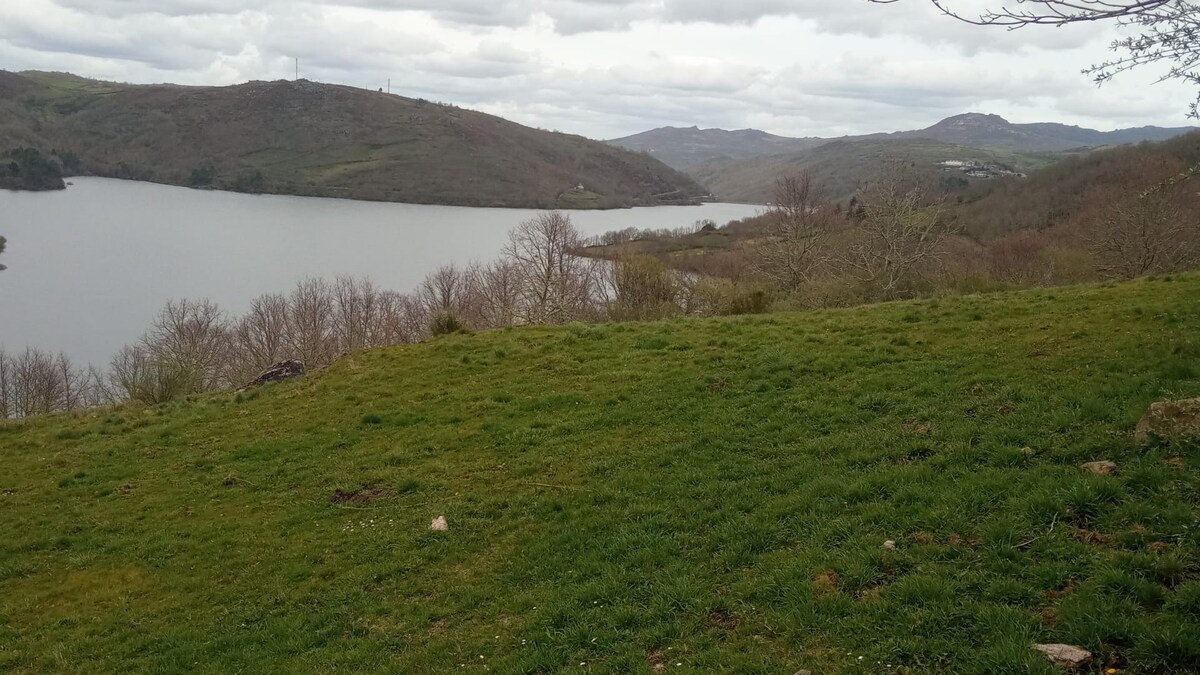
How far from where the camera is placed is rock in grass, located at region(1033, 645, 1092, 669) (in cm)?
474

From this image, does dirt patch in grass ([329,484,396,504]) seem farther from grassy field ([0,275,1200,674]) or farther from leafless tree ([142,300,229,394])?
leafless tree ([142,300,229,394])

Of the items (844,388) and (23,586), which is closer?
(23,586)

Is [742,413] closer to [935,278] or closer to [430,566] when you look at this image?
[430,566]

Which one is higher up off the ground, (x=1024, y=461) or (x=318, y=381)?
(x=1024, y=461)

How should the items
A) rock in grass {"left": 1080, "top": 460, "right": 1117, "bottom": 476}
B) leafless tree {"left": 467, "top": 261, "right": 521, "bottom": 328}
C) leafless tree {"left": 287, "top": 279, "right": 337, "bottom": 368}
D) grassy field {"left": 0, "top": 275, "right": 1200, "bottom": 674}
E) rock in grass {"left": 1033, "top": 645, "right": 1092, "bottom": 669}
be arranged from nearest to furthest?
rock in grass {"left": 1033, "top": 645, "right": 1092, "bottom": 669} → grassy field {"left": 0, "top": 275, "right": 1200, "bottom": 674} → rock in grass {"left": 1080, "top": 460, "right": 1117, "bottom": 476} → leafless tree {"left": 287, "top": 279, "right": 337, "bottom": 368} → leafless tree {"left": 467, "top": 261, "right": 521, "bottom": 328}

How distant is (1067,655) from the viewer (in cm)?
481

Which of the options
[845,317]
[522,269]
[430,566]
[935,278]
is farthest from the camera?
[522,269]

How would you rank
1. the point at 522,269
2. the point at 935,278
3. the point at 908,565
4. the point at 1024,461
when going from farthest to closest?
the point at 522,269 → the point at 935,278 → the point at 1024,461 → the point at 908,565

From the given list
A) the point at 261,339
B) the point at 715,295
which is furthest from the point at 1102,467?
the point at 261,339

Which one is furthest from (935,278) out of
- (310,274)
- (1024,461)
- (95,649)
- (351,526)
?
(310,274)

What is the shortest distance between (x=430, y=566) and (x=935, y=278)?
3549 cm

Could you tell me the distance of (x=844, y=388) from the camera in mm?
11930

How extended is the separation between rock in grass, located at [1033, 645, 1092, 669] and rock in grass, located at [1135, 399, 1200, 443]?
3844mm

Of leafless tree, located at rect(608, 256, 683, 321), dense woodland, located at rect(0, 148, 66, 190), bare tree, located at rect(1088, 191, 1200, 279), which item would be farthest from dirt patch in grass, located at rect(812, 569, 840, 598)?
dense woodland, located at rect(0, 148, 66, 190)
